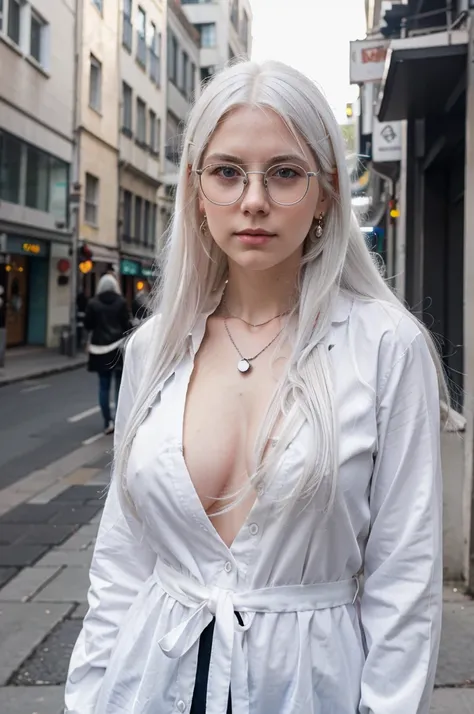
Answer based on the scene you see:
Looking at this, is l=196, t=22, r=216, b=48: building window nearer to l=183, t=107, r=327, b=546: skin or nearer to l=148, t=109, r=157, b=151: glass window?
l=148, t=109, r=157, b=151: glass window

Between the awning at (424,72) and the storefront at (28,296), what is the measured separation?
1761cm

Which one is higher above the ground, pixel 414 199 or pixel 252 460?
pixel 414 199

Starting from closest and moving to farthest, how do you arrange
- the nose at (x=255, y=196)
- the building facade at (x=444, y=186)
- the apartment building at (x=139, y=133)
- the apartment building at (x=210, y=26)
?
the nose at (x=255, y=196)
the building facade at (x=444, y=186)
the apartment building at (x=139, y=133)
the apartment building at (x=210, y=26)

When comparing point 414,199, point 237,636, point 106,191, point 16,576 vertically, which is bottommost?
point 16,576

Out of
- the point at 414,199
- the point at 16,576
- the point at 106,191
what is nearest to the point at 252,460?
the point at 16,576

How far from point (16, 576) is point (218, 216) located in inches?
148

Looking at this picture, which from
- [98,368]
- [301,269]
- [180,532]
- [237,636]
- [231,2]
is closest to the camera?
[237,636]

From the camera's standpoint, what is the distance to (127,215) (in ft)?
106

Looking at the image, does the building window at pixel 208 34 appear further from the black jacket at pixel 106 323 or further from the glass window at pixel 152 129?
the black jacket at pixel 106 323

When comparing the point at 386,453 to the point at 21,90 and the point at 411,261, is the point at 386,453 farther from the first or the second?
the point at 21,90

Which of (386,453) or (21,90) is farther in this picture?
(21,90)

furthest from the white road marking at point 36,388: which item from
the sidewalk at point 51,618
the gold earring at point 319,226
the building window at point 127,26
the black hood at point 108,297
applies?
the building window at point 127,26

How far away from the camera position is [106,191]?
95.2ft

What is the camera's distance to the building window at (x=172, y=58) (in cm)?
3816
